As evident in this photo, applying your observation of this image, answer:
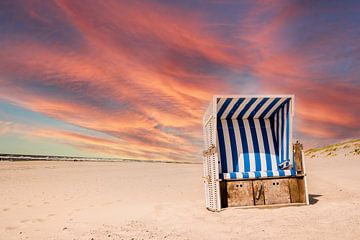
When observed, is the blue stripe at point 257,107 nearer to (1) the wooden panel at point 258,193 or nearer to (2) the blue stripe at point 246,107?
(2) the blue stripe at point 246,107

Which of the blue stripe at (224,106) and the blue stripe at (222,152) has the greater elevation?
the blue stripe at (224,106)

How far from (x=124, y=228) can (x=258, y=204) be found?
287cm

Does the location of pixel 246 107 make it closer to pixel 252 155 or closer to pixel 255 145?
pixel 255 145

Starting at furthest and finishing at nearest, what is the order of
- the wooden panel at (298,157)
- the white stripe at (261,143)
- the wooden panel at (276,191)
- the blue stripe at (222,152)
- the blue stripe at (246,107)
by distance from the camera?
the white stripe at (261,143), the blue stripe at (222,152), the blue stripe at (246,107), the wooden panel at (298,157), the wooden panel at (276,191)

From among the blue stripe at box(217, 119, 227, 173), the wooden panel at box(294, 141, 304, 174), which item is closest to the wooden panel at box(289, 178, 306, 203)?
the wooden panel at box(294, 141, 304, 174)

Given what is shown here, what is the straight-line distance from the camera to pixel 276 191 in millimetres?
6535

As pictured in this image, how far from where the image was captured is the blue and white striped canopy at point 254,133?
23.0 feet

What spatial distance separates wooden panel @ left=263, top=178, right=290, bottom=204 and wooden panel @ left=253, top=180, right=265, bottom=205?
0.25 feet

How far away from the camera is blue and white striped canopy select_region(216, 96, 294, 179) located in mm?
7012

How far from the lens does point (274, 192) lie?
6.52 m

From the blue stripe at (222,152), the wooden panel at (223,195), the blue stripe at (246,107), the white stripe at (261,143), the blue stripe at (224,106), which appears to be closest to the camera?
the wooden panel at (223,195)

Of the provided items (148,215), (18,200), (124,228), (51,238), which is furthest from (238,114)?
(18,200)

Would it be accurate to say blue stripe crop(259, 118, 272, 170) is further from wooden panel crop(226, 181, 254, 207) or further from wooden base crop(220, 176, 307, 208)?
wooden panel crop(226, 181, 254, 207)

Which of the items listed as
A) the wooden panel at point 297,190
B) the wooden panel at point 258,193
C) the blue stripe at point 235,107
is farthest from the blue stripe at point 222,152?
the wooden panel at point 297,190
